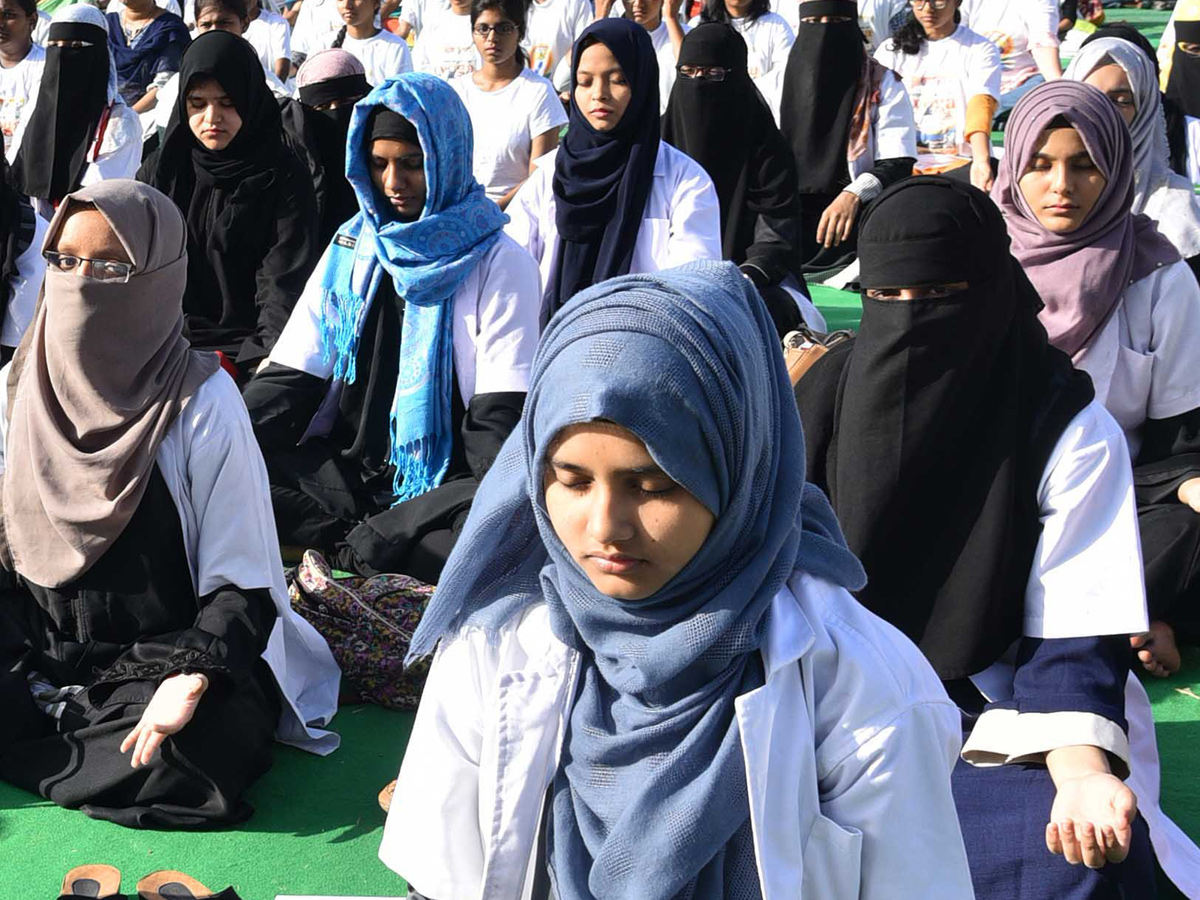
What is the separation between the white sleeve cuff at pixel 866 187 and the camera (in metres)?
6.46

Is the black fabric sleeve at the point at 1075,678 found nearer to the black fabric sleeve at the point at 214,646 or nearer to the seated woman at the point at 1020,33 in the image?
the black fabric sleeve at the point at 214,646

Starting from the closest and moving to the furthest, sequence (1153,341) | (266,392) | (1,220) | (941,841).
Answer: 1. (941,841)
2. (1153,341)
3. (266,392)
4. (1,220)

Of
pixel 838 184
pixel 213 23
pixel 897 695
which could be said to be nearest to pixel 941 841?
pixel 897 695

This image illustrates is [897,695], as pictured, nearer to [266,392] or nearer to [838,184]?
[266,392]

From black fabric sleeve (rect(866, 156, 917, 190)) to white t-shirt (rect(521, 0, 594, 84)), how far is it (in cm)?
290

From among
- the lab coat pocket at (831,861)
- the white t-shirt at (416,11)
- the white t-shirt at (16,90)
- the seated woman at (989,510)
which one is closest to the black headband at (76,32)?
the white t-shirt at (16,90)

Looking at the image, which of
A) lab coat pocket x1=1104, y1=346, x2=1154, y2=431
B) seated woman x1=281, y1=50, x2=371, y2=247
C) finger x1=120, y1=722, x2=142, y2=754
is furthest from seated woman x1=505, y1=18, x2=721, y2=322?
finger x1=120, y1=722, x2=142, y2=754

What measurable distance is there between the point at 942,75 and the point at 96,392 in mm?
5749

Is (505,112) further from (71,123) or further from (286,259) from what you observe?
(286,259)

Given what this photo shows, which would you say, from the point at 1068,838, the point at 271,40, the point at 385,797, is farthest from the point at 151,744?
the point at 271,40

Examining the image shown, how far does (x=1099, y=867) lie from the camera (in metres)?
2.26

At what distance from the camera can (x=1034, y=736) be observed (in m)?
2.37

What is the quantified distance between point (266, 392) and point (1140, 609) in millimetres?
2464

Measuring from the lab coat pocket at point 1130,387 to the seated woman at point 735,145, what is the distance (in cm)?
219
